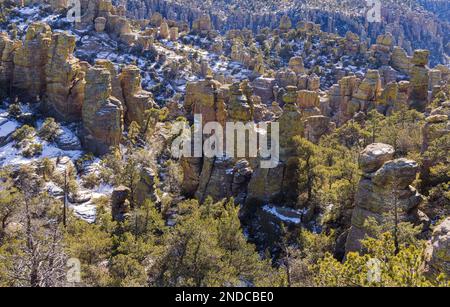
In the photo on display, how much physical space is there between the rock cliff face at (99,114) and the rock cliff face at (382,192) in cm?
3824

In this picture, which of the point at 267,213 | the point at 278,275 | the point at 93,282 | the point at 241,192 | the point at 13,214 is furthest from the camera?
the point at 241,192

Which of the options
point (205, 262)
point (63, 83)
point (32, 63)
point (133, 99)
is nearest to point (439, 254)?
point (205, 262)

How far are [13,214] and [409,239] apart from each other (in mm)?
29543

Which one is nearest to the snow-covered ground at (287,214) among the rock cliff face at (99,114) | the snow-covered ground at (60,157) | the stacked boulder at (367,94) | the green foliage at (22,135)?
the snow-covered ground at (60,157)

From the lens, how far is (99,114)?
5631 cm

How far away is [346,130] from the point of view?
51.7 meters

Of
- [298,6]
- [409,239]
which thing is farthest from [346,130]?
[298,6]

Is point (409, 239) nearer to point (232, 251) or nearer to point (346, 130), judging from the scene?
point (232, 251)

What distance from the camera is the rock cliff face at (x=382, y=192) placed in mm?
25656

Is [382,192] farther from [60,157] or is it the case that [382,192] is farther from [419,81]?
[60,157]

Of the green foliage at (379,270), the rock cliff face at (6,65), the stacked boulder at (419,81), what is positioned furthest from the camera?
the rock cliff face at (6,65)

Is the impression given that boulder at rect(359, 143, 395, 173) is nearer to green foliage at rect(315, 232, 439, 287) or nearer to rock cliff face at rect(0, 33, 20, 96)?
green foliage at rect(315, 232, 439, 287)

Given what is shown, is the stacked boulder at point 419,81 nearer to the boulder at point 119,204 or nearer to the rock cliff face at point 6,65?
the boulder at point 119,204

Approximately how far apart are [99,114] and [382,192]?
135 feet
